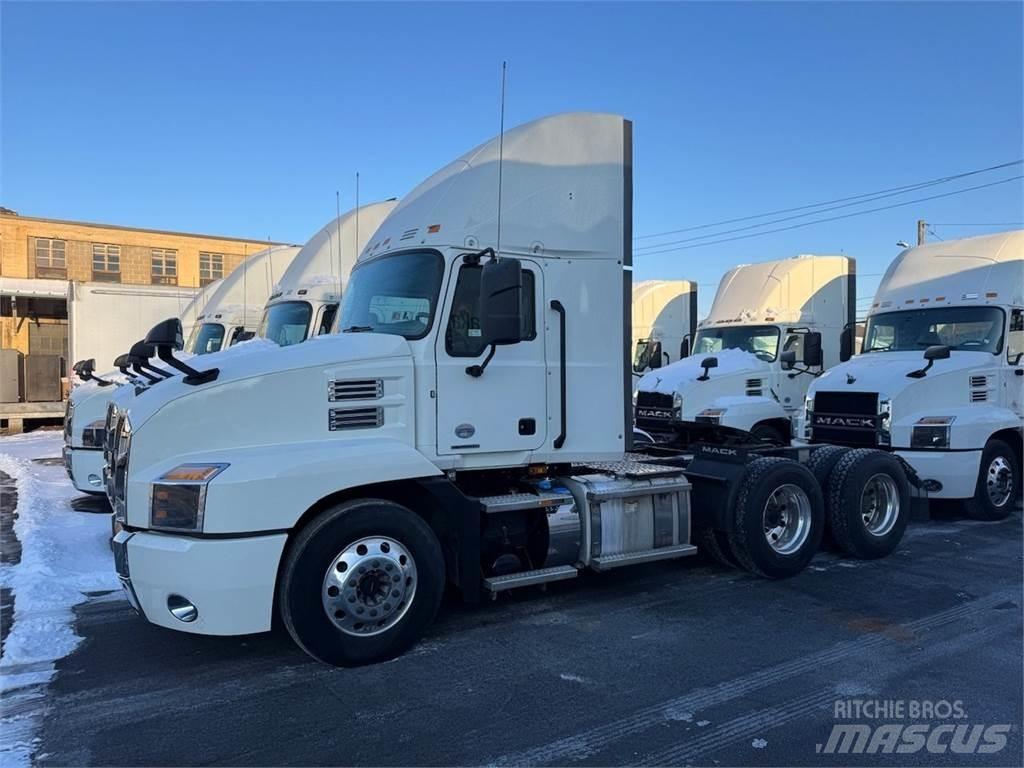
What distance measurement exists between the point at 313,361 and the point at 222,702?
2103 mm

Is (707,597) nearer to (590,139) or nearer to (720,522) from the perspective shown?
(720,522)

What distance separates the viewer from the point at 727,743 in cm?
375

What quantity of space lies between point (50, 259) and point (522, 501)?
4433 centimetres

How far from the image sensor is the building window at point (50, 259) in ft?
133

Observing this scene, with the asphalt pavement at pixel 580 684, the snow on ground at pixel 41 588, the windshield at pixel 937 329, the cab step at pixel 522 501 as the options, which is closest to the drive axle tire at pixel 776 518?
the asphalt pavement at pixel 580 684

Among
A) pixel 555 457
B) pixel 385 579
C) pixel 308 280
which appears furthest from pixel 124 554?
pixel 308 280

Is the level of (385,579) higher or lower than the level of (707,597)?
higher

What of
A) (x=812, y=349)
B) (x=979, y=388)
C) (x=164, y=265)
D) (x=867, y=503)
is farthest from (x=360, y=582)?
(x=164, y=265)

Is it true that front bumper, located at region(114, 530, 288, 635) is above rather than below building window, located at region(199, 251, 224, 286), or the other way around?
below

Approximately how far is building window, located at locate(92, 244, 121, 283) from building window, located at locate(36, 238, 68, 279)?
1.48 metres

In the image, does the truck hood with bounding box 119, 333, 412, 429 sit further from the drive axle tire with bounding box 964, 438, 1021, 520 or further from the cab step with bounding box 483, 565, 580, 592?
the drive axle tire with bounding box 964, 438, 1021, 520

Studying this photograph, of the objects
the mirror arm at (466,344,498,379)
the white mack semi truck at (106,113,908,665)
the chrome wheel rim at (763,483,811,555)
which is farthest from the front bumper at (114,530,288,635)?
the chrome wheel rim at (763,483,811,555)

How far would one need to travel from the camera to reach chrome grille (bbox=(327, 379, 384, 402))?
485cm

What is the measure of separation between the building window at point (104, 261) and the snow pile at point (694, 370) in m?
39.4
